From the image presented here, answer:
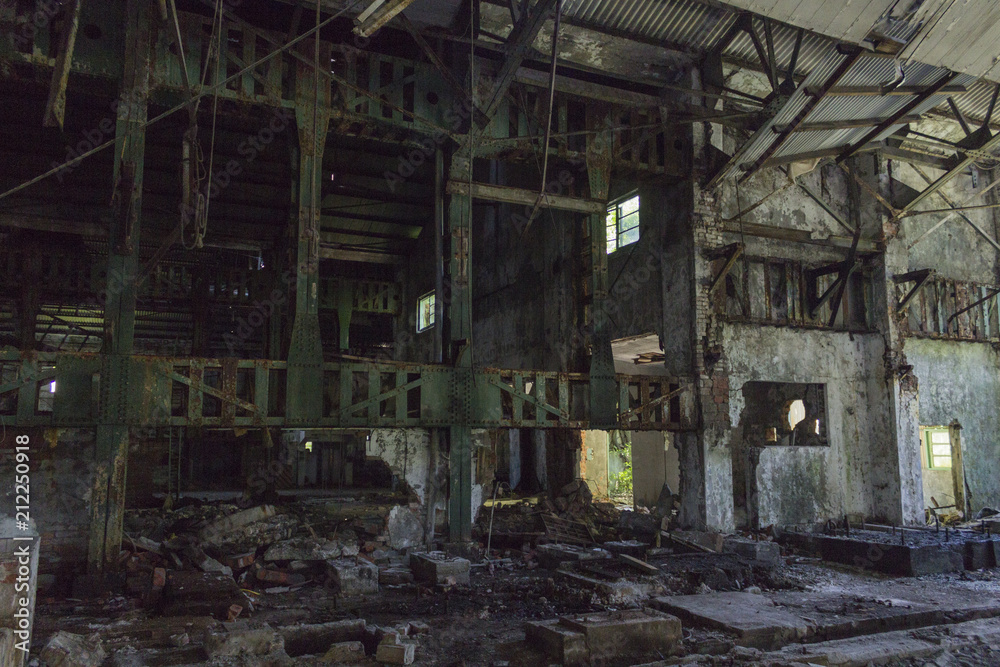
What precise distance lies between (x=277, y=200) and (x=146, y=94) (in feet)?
23.6

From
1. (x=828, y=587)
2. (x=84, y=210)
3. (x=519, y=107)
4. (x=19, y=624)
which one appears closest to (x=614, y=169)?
(x=519, y=107)

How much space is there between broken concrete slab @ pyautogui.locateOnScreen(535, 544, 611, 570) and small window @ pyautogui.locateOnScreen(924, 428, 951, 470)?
937 centimetres

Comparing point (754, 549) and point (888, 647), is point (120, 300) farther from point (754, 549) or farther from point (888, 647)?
point (754, 549)

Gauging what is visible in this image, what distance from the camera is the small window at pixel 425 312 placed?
19625 millimetres

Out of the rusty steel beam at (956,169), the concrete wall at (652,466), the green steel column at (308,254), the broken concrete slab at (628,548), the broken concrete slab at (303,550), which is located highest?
the rusty steel beam at (956,169)

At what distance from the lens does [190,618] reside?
24.4ft

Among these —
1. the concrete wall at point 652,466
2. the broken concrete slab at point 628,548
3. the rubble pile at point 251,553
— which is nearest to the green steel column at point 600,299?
the broken concrete slab at point 628,548

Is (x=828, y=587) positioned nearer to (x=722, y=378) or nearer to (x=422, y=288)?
(x=722, y=378)

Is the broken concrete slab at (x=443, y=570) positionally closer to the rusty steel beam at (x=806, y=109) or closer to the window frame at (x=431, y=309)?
the rusty steel beam at (x=806, y=109)

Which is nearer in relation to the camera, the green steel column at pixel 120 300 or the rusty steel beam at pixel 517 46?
the green steel column at pixel 120 300

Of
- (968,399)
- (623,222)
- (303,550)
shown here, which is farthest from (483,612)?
(968,399)

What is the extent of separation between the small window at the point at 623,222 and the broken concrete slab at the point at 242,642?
10472 mm

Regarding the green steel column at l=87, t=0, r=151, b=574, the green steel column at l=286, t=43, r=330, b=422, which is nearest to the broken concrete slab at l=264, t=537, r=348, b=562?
the green steel column at l=286, t=43, r=330, b=422

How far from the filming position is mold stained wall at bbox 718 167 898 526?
1338 cm
